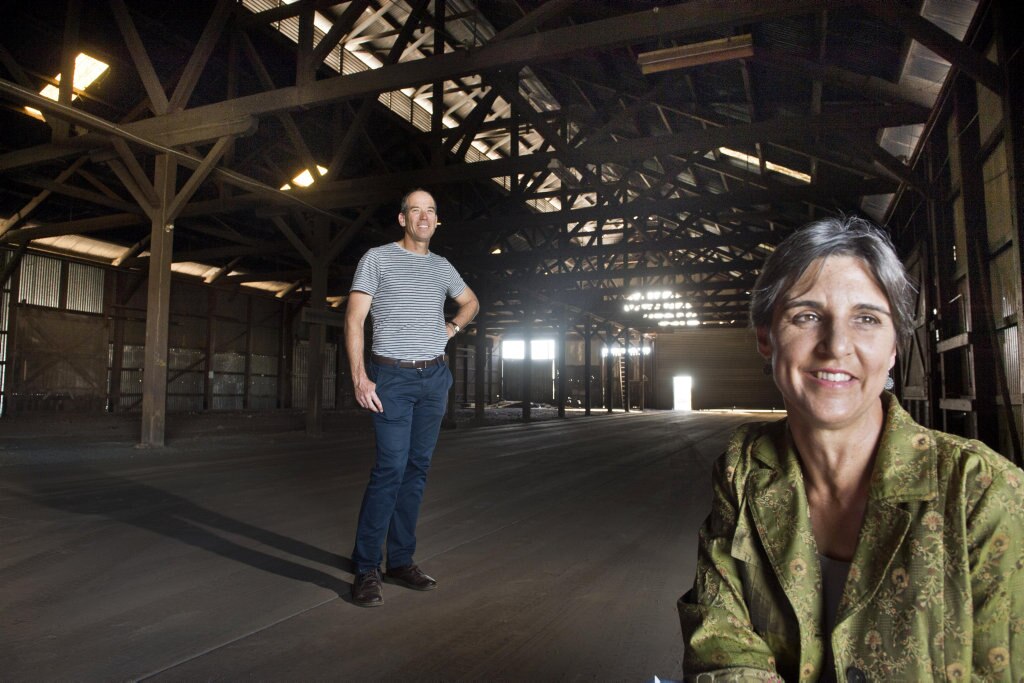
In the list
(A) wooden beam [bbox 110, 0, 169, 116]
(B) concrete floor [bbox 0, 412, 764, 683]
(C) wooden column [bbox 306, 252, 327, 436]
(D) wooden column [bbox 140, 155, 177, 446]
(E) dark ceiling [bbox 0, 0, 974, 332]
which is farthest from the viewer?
(C) wooden column [bbox 306, 252, 327, 436]

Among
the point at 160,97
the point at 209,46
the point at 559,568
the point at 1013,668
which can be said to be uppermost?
the point at 209,46

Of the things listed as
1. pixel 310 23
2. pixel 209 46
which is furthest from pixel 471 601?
pixel 209 46

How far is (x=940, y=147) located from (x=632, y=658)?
7483 millimetres

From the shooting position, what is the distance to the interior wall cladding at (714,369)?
104ft

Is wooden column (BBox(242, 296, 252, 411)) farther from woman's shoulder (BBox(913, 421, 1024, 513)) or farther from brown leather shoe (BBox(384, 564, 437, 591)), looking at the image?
woman's shoulder (BBox(913, 421, 1024, 513))

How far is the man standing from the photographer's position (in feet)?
8.16

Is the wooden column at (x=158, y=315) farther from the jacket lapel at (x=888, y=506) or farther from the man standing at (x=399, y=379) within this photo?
the jacket lapel at (x=888, y=506)

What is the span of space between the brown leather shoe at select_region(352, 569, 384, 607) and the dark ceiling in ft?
15.4

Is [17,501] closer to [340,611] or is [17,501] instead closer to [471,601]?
[340,611]

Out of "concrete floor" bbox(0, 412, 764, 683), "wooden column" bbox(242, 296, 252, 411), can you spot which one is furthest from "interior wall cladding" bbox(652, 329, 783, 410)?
"concrete floor" bbox(0, 412, 764, 683)

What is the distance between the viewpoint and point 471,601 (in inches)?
96.9

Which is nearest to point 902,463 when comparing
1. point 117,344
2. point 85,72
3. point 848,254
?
point 848,254

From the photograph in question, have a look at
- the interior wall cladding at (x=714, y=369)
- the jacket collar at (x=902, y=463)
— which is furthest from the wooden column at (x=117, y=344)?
the interior wall cladding at (x=714, y=369)

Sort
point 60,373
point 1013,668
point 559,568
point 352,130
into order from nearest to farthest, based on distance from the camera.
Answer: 1. point 1013,668
2. point 559,568
3. point 352,130
4. point 60,373
